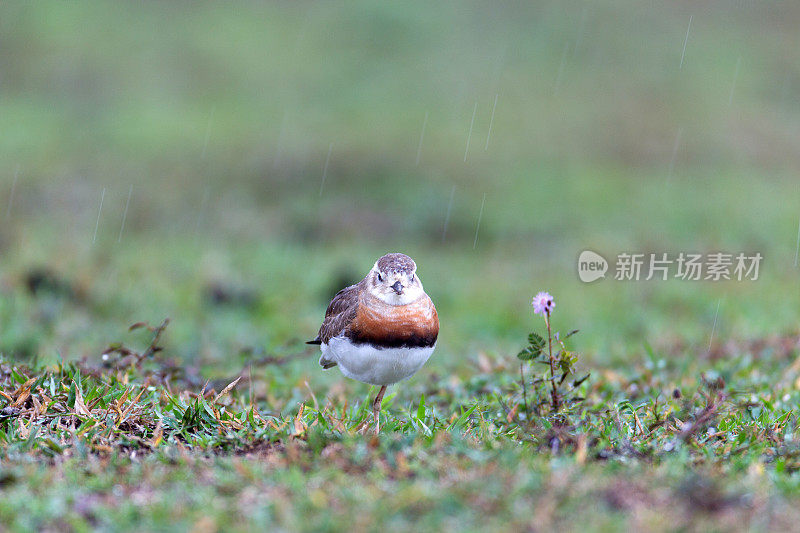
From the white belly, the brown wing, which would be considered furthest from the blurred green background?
the white belly

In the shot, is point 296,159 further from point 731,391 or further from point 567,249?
point 731,391

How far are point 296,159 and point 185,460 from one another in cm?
960

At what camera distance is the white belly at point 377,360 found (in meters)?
4.62

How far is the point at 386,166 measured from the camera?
527 inches

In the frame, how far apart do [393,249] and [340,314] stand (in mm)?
6384

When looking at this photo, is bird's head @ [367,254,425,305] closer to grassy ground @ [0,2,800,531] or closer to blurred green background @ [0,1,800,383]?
grassy ground @ [0,2,800,531]

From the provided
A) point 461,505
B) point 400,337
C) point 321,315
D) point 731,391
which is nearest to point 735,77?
point 321,315

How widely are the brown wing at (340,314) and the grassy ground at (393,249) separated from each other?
0.47m

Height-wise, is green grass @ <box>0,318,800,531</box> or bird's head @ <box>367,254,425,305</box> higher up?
bird's head @ <box>367,254,425,305</box>

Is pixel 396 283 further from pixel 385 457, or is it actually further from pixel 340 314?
pixel 385 457

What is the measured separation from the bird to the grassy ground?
1.17 feet

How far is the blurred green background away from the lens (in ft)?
28.9

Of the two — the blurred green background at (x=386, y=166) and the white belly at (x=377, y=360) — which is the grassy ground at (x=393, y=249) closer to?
the blurred green background at (x=386, y=166)

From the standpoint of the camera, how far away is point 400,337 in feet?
15.1
